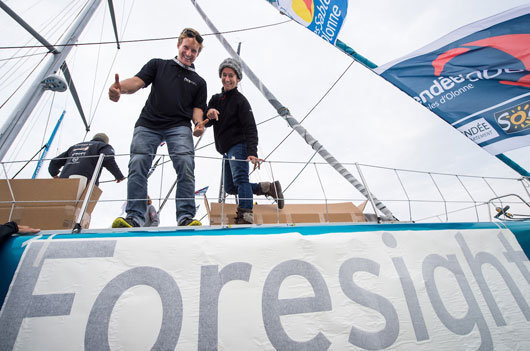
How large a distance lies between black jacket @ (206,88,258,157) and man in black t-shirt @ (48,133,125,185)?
1.07 metres

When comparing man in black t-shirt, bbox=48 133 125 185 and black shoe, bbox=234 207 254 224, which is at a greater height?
man in black t-shirt, bbox=48 133 125 185

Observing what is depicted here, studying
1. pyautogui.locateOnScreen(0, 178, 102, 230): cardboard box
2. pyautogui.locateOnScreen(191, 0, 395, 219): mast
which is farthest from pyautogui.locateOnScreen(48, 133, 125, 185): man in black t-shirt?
pyautogui.locateOnScreen(191, 0, 395, 219): mast

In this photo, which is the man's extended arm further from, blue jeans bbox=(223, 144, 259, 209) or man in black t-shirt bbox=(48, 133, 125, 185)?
blue jeans bbox=(223, 144, 259, 209)

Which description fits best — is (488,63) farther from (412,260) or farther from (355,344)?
(355,344)

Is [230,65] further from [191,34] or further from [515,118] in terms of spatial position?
[515,118]

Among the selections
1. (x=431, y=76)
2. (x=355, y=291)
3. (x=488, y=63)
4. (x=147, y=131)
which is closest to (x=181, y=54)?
(x=147, y=131)

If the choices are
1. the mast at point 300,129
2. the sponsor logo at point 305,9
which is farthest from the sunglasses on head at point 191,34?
the sponsor logo at point 305,9

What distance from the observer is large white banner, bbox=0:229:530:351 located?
0.84 m

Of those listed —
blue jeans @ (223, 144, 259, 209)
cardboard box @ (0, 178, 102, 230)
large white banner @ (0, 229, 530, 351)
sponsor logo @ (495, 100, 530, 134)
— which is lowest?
large white banner @ (0, 229, 530, 351)

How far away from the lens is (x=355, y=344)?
3.11 ft

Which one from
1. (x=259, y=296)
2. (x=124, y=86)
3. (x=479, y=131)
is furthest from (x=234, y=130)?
(x=479, y=131)

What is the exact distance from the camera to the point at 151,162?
161cm

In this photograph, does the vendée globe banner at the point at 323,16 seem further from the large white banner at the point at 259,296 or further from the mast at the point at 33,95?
the mast at the point at 33,95

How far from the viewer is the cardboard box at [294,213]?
1.85 meters
